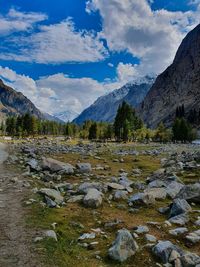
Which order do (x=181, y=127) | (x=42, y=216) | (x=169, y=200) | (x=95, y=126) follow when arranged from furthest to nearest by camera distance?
1. (x=95, y=126)
2. (x=181, y=127)
3. (x=169, y=200)
4. (x=42, y=216)

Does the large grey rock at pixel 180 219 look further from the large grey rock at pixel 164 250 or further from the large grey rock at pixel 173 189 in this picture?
the large grey rock at pixel 173 189

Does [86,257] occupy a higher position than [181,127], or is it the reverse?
[181,127]

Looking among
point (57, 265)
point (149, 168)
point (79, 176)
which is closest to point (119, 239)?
point (57, 265)

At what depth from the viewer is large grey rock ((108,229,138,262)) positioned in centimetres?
1386

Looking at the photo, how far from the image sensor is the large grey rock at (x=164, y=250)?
13.8m

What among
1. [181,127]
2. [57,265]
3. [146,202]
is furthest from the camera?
[181,127]

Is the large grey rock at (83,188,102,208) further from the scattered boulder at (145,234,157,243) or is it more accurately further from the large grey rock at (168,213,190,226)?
the scattered boulder at (145,234,157,243)

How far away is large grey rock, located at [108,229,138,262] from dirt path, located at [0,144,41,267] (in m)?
2.85

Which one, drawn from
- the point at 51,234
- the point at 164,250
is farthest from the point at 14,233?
the point at 164,250

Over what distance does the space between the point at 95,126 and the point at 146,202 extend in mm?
173450

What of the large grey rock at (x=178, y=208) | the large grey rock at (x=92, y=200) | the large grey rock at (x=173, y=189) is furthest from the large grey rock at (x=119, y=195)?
the large grey rock at (x=178, y=208)

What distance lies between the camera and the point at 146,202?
74.8 feet

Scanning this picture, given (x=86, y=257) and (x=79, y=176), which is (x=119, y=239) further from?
(x=79, y=176)

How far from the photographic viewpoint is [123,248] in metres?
14.3
